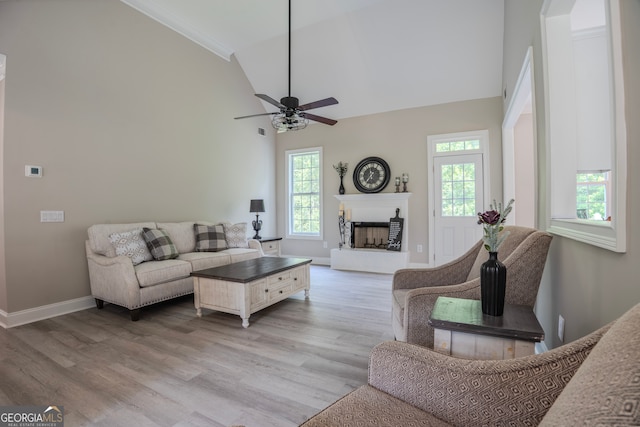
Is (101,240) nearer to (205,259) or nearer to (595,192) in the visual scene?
(205,259)

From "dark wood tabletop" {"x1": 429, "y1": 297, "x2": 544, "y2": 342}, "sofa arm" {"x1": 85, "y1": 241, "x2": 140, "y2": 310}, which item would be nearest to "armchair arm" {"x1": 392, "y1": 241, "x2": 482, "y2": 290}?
"dark wood tabletop" {"x1": 429, "y1": 297, "x2": 544, "y2": 342}

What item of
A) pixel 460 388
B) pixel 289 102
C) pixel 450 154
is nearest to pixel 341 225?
pixel 450 154

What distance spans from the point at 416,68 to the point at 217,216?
4173 millimetres

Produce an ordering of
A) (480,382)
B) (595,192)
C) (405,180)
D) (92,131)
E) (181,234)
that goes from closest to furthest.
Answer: (480,382), (595,192), (92,131), (181,234), (405,180)

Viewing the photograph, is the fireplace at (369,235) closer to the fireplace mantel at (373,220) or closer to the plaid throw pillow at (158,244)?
the fireplace mantel at (373,220)

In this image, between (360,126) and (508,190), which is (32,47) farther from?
(508,190)

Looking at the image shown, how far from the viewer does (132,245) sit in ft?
11.1

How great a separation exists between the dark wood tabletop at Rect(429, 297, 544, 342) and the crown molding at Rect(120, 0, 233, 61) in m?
5.07

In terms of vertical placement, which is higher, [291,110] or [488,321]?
[291,110]

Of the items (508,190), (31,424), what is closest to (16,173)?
(31,424)

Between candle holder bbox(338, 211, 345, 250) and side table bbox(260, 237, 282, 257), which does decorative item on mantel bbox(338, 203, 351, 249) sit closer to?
candle holder bbox(338, 211, 345, 250)

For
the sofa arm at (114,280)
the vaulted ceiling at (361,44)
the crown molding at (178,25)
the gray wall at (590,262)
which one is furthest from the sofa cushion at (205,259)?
the gray wall at (590,262)

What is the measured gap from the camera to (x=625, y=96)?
40.7 inches

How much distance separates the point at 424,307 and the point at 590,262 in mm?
799
